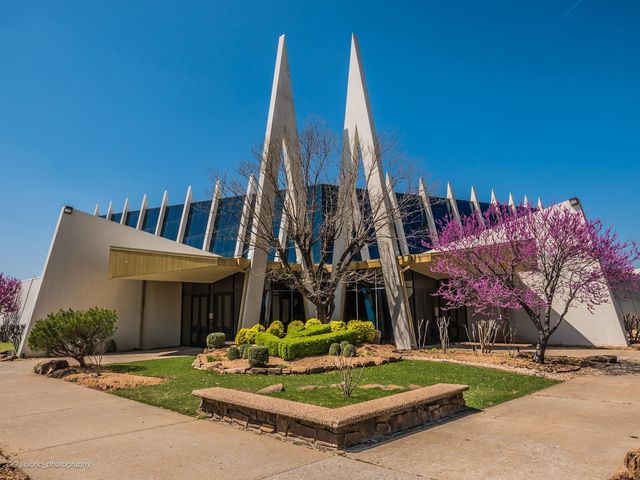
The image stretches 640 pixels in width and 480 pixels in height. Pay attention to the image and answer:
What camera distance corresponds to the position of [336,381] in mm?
9367

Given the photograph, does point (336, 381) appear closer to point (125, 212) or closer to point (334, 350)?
point (334, 350)

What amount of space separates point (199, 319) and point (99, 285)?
5.13m

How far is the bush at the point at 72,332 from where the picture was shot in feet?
38.5

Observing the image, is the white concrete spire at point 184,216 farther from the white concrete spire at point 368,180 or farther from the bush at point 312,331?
the bush at point 312,331

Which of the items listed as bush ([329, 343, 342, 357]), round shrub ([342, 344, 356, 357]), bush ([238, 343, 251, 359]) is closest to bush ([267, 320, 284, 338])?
bush ([238, 343, 251, 359])

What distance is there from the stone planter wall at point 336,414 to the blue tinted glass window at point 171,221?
41.4 meters

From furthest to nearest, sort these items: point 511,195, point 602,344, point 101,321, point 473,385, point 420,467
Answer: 1. point 511,195
2. point 602,344
3. point 101,321
4. point 473,385
5. point 420,467

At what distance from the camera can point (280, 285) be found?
21.4 meters

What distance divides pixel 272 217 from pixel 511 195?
127 feet

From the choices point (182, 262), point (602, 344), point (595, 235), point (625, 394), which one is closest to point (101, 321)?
point (182, 262)

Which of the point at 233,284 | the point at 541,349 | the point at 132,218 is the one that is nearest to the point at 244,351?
the point at 233,284

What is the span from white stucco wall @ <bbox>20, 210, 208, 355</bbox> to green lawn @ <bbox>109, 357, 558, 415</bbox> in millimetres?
6886

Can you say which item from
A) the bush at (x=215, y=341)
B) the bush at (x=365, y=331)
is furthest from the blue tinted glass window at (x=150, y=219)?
the bush at (x=365, y=331)

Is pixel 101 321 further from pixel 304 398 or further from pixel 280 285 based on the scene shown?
pixel 280 285
